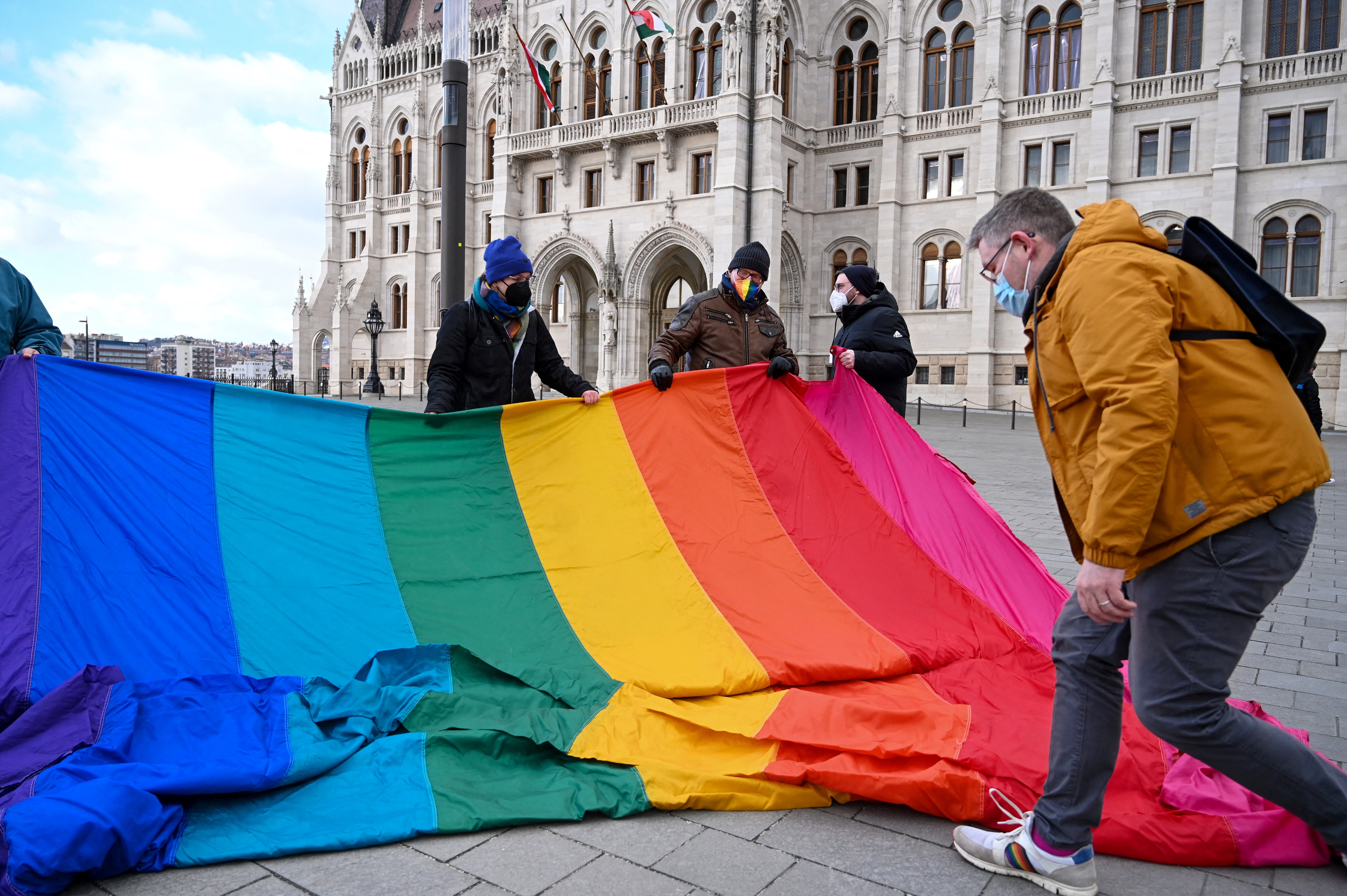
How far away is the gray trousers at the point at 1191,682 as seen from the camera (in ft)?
7.52

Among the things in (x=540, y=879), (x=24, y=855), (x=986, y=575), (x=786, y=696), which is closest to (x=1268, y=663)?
(x=986, y=575)

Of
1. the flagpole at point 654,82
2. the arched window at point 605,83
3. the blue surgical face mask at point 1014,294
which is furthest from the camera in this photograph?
the arched window at point 605,83

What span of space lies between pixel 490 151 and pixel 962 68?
21864 mm

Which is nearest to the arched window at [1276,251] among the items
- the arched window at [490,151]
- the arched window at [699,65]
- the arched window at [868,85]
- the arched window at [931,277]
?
the arched window at [931,277]

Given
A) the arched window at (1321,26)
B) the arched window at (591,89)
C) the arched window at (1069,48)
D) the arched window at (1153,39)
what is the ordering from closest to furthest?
1. the arched window at (1321,26)
2. the arched window at (1153,39)
3. the arched window at (1069,48)
4. the arched window at (591,89)

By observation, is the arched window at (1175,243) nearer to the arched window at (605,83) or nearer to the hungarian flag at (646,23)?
the hungarian flag at (646,23)

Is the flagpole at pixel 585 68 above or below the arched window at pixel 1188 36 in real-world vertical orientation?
above

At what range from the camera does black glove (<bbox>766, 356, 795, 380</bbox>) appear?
5.34 meters

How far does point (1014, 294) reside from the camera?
272 centimetres

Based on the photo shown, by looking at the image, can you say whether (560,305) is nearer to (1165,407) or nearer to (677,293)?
(677,293)

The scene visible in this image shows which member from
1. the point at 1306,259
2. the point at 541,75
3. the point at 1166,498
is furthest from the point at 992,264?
the point at 541,75

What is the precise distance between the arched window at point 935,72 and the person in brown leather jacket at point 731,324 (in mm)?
27740

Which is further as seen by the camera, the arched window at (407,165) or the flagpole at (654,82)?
the arched window at (407,165)

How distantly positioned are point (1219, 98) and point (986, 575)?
1079 inches
